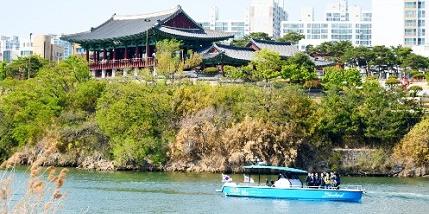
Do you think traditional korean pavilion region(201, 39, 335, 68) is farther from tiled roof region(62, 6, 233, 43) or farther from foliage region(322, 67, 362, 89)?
foliage region(322, 67, 362, 89)

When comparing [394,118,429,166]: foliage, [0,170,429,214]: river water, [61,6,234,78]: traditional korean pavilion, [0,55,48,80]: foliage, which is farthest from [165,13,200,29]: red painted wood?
[0,170,429,214]: river water

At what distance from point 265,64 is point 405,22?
47319 millimetres

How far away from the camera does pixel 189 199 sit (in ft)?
111

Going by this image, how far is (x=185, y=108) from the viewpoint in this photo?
171 feet

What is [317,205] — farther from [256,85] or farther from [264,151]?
[256,85]

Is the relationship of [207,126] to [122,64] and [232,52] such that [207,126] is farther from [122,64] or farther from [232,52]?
[122,64]

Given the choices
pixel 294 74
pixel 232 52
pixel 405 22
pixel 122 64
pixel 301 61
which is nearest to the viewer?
pixel 294 74

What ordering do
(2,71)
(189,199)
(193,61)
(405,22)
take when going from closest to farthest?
(189,199)
(193,61)
(2,71)
(405,22)

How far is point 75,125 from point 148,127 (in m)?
5.67

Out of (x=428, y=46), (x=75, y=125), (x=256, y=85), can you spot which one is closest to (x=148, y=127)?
(x=75, y=125)

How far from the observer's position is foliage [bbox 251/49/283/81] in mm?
61781

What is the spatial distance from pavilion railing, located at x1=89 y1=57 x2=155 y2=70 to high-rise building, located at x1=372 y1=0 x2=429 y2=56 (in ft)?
147

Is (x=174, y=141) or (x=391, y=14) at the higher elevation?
(x=391, y=14)

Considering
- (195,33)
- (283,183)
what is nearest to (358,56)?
(195,33)
